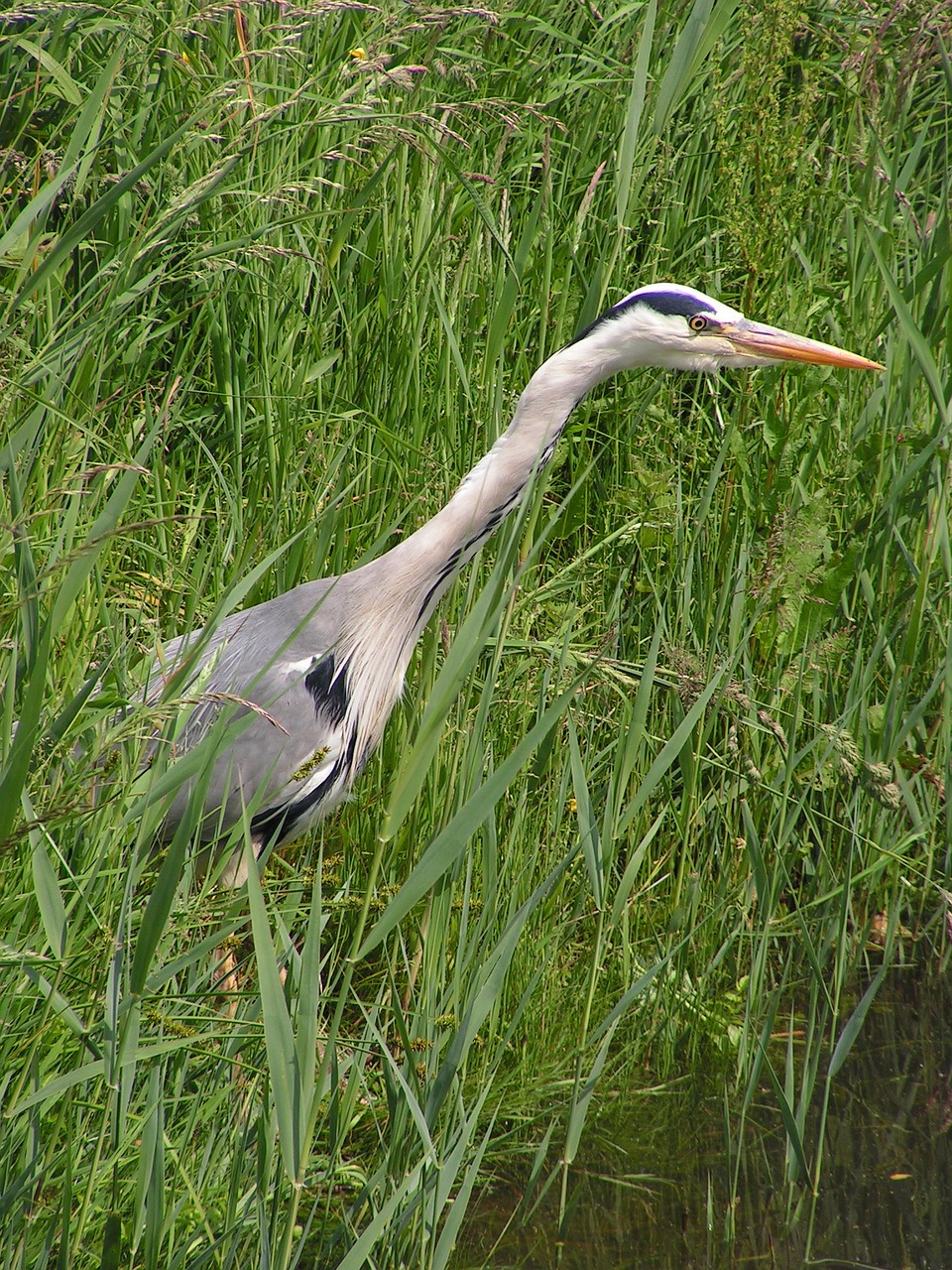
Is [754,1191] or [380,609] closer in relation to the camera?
[754,1191]

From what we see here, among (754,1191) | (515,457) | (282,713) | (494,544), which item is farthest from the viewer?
(494,544)

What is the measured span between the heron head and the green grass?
0.11 m

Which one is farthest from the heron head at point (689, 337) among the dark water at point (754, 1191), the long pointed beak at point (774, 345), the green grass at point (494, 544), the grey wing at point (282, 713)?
the dark water at point (754, 1191)

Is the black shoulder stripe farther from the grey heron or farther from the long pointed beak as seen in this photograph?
the long pointed beak

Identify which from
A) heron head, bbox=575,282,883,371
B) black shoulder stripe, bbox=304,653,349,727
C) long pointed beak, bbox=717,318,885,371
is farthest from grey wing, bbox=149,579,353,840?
long pointed beak, bbox=717,318,885,371

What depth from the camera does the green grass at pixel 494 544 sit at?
168 cm

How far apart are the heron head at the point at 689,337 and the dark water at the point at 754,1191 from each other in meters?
1.36

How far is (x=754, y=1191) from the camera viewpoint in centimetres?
212

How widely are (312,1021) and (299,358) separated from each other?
A: 6.11 ft

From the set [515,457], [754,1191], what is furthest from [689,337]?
[754,1191]

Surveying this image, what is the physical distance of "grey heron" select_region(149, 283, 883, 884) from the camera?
2387 millimetres

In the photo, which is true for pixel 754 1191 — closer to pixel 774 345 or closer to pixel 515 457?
pixel 515 457

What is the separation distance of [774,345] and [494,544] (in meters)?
0.70

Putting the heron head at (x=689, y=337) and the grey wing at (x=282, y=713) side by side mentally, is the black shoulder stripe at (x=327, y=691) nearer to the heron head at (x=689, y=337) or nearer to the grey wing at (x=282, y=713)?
the grey wing at (x=282, y=713)
